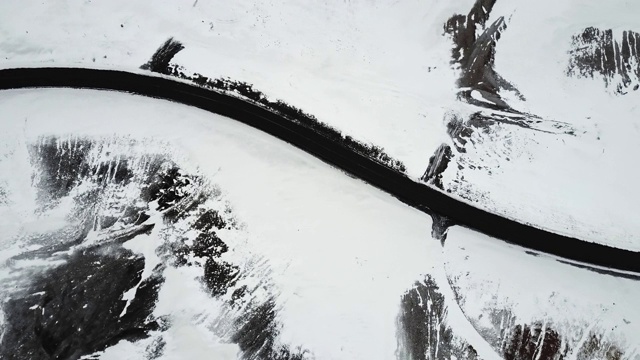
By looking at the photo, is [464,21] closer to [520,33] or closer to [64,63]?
[520,33]

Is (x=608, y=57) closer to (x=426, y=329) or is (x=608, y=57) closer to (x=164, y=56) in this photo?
(x=426, y=329)

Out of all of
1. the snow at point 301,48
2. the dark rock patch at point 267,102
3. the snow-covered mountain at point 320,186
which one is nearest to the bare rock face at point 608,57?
the snow-covered mountain at point 320,186

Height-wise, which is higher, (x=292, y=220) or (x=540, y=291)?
(x=540, y=291)

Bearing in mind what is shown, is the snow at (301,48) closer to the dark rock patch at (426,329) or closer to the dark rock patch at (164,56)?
the dark rock patch at (164,56)

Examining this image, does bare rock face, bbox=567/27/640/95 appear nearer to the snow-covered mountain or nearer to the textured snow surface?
the snow-covered mountain

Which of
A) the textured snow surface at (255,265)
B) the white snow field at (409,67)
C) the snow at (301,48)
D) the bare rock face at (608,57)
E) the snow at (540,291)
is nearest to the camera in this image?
the textured snow surface at (255,265)

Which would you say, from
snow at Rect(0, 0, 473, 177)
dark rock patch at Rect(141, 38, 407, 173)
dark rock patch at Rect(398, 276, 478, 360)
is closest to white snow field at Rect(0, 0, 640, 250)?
snow at Rect(0, 0, 473, 177)

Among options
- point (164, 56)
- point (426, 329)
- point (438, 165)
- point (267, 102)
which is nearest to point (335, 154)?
point (267, 102)
